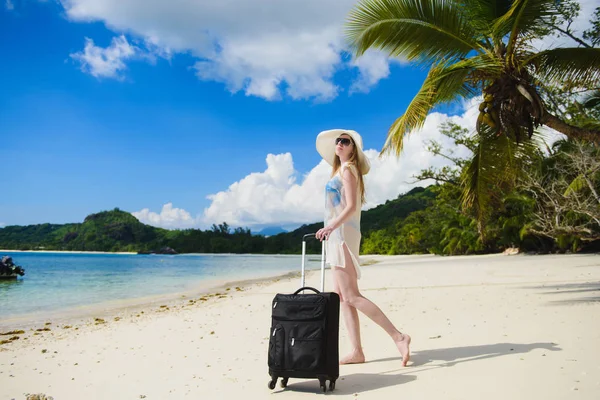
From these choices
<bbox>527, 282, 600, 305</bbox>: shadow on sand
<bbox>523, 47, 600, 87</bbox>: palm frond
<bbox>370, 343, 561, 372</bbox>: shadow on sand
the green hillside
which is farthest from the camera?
the green hillside

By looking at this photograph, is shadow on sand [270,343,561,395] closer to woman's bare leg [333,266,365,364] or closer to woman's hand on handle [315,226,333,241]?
woman's bare leg [333,266,365,364]

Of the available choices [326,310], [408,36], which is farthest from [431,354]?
[408,36]

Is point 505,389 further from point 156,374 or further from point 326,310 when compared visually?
point 156,374

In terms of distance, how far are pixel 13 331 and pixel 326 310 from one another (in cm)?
807

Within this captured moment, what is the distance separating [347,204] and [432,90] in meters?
4.77

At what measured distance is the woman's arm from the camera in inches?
157

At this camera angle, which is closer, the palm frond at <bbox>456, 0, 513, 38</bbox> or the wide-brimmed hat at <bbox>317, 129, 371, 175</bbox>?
the wide-brimmed hat at <bbox>317, 129, 371, 175</bbox>

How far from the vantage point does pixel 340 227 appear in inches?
163

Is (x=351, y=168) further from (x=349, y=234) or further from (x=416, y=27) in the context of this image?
(x=416, y=27)

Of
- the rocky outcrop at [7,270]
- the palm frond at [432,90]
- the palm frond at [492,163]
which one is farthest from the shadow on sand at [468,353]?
the rocky outcrop at [7,270]

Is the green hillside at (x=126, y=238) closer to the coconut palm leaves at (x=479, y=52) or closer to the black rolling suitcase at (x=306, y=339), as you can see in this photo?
the coconut palm leaves at (x=479, y=52)

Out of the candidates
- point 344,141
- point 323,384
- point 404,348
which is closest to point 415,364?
point 404,348

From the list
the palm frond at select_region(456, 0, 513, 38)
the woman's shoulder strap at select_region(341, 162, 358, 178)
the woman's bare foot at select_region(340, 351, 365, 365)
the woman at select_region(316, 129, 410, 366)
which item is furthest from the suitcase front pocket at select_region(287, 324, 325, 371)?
the palm frond at select_region(456, 0, 513, 38)

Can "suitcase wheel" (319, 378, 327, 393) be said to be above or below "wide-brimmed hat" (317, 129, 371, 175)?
below
